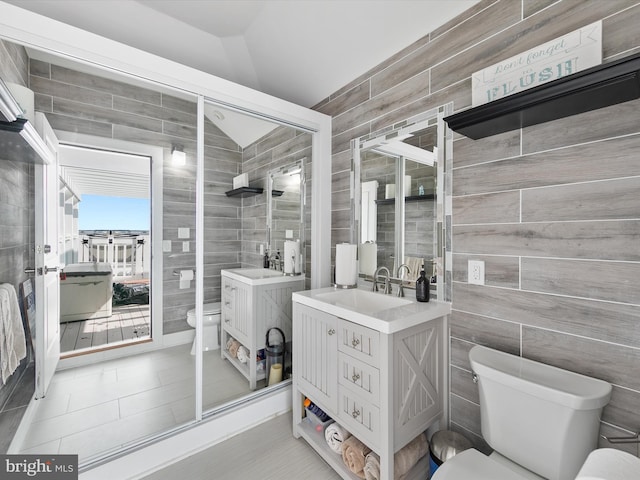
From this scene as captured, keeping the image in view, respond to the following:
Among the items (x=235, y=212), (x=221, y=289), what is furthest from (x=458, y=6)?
(x=221, y=289)

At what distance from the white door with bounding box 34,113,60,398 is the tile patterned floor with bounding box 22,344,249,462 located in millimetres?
128

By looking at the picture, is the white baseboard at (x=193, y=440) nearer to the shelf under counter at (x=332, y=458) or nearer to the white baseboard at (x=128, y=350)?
the shelf under counter at (x=332, y=458)

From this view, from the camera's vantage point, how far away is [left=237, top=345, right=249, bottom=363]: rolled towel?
7.10 feet

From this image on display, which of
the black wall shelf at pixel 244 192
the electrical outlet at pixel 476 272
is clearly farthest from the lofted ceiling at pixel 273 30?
the electrical outlet at pixel 476 272

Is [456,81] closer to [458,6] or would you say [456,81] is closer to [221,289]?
[458,6]

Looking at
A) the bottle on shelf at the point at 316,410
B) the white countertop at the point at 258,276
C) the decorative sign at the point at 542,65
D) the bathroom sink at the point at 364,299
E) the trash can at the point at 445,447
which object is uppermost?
the decorative sign at the point at 542,65

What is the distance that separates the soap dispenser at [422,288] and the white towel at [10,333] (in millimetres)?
1968

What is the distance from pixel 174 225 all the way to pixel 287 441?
1.57 meters

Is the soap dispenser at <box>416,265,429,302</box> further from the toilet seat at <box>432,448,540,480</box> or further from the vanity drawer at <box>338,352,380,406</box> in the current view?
the toilet seat at <box>432,448,540,480</box>

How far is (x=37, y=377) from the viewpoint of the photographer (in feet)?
4.80

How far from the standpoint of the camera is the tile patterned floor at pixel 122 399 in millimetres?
1508

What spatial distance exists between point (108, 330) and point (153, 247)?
53cm

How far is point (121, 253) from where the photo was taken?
172 cm

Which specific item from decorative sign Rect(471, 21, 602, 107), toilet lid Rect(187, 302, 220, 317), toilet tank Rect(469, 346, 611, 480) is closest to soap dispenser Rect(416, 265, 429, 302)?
toilet tank Rect(469, 346, 611, 480)
